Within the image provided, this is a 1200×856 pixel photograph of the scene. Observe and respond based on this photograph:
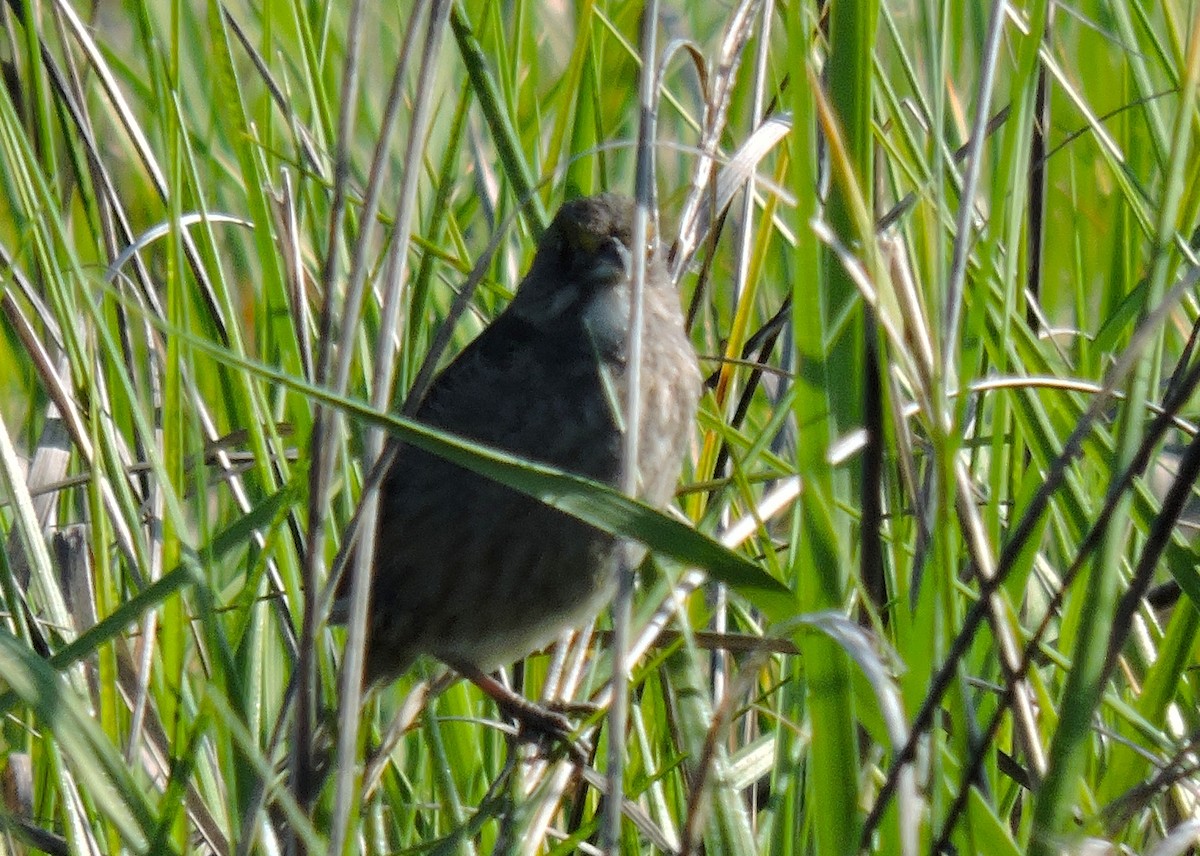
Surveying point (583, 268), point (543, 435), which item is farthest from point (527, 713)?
point (583, 268)

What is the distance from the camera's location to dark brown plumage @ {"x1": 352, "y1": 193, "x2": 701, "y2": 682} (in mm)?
2412

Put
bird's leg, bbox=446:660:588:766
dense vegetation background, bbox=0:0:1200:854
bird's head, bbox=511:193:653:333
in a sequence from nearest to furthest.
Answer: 1. dense vegetation background, bbox=0:0:1200:854
2. bird's head, bbox=511:193:653:333
3. bird's leg, bbox=446:660:588:766

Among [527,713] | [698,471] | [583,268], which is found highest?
[583,268]

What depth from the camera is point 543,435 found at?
8.01 feet

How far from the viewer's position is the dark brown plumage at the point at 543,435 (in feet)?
7.91

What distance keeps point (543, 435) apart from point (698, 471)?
0.27m

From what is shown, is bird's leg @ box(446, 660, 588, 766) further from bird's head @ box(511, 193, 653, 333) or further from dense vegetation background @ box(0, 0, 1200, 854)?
bird's head @ box(511, 193, 653, 333)

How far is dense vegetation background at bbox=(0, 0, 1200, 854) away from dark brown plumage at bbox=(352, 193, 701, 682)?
10 cm

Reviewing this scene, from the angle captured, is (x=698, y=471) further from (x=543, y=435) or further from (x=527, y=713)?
(x=527, y=713)

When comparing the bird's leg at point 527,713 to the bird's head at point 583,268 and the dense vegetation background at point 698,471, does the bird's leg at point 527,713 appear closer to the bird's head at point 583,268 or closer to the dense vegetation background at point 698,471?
the dense vegetation background at point 698,471

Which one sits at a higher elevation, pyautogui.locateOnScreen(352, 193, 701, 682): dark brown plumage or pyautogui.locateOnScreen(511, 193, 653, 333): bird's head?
pyautogui.locateOnScreen(511, 193, 653, 333): bird's head

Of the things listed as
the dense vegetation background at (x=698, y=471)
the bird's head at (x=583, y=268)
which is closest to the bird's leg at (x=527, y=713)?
the dense vegetation background at (x=698, y=471)

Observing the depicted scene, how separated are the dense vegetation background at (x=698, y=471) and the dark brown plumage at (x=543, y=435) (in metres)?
0.10

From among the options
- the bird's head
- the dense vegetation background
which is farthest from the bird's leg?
the bird's head
